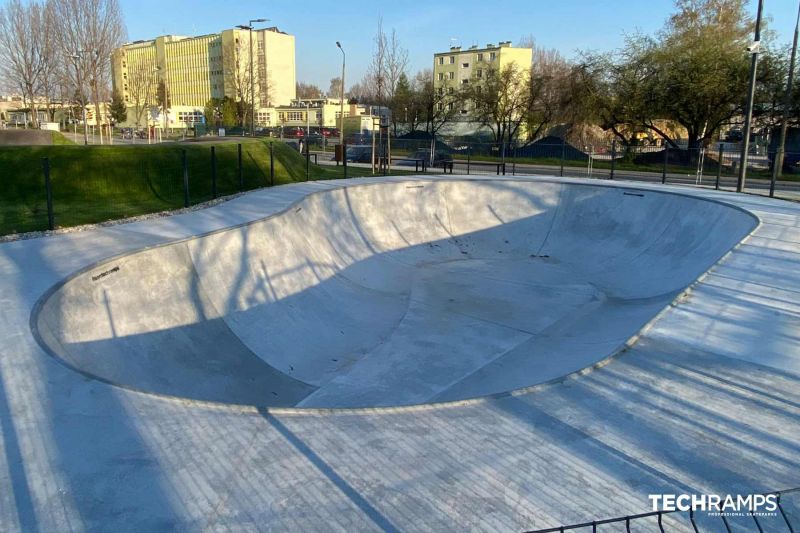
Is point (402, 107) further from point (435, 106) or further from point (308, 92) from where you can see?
point (308, 92)

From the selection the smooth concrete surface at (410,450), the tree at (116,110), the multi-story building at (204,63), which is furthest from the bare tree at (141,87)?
the smooth concrete surface at (410,450)

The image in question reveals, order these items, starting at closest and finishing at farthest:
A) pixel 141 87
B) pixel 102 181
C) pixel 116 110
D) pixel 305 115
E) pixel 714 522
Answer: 1. pixel 714 522
2. pixel 102 181
3. pixel 141 87
4. pixel 116 110
5. pixel 305 115

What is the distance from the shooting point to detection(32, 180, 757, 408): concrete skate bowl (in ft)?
22.6

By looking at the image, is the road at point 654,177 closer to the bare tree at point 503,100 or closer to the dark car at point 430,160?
the dark car at point 430,160

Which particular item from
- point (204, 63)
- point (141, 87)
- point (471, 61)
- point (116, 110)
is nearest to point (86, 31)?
point (141, 87)

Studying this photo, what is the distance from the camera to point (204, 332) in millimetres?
7965

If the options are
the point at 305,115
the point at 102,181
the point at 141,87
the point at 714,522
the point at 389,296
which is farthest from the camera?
the point at 305,115

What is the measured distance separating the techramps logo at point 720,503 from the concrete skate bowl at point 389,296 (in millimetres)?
2588

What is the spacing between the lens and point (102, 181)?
1490 centimetres

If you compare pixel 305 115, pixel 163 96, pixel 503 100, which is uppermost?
pixel 163 96

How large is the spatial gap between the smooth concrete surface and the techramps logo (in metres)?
0.07

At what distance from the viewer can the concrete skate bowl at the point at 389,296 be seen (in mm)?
6887

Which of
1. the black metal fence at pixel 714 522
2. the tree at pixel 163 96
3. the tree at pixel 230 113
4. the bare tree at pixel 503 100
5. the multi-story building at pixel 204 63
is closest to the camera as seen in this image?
the black metal fence at pixel 714 522

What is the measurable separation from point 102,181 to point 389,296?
29.2 ft
